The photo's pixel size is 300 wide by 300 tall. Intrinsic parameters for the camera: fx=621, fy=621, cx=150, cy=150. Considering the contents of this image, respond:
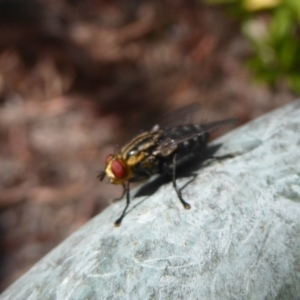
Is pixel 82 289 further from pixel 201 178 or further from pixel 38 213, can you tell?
pixel 38 213

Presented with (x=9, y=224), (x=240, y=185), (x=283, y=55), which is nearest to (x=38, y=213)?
(x=9, y=224)

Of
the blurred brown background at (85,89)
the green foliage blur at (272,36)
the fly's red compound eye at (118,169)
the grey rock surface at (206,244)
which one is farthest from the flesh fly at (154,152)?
the blurred brown background at (85,89)

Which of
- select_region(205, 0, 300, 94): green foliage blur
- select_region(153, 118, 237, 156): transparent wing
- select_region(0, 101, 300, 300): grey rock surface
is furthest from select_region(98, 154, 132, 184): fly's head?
select_region(205, 0, 300, 94): green foliage blur

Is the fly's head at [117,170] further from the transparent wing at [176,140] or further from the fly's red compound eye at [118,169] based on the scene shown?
the transparent wing at [176,140]

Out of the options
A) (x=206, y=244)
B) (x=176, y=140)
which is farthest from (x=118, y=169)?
(x=206, y=244)

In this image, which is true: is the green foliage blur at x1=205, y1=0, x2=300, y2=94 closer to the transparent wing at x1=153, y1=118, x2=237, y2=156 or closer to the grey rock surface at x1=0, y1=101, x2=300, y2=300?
the transparent wing at x1=153, y1=118, x2=237, y2=156

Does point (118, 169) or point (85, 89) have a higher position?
point (118, 169)

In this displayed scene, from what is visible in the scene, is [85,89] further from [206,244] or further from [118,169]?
[206,244]
